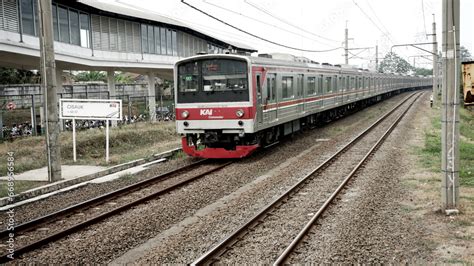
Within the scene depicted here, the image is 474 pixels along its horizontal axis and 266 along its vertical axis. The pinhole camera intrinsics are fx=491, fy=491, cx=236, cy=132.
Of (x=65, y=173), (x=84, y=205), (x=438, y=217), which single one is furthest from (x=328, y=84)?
(x=84, y=205)

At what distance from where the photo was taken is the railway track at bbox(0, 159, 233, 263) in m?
6.86

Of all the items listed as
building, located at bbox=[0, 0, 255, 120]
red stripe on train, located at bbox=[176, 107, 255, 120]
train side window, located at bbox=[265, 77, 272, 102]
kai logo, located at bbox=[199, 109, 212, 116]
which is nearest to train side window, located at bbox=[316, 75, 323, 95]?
building, located at bbox=[0, 0, 255, 120]

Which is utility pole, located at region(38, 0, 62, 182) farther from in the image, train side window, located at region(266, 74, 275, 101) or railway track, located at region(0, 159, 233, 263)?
train side window, located at region(266, 74, 275, 101)

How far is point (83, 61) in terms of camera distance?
2169cm

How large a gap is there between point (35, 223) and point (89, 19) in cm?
1721

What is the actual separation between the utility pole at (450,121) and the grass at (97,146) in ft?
28.7

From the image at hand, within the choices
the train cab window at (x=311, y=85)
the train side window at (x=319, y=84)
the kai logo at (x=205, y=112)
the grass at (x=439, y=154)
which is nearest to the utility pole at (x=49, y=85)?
the kai logo at (x=205, y=112)

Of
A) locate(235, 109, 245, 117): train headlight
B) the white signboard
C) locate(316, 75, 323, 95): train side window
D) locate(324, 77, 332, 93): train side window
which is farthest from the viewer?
locate(324, 77, 332, 93): train side window

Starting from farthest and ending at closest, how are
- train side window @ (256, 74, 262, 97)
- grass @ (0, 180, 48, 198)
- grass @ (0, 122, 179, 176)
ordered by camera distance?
grass @ (0, 122, 179, 176), train side window @ (256, 74, 262, 97), grass @ (0, 180, 48, 198)

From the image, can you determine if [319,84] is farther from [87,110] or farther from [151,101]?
[87,110]

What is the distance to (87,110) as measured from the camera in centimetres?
1338

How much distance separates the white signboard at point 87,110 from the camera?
1331 centimetres

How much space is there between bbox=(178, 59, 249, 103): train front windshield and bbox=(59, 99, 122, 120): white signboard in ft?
6.19

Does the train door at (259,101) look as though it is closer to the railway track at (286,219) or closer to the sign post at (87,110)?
the railway track at (286,219)
